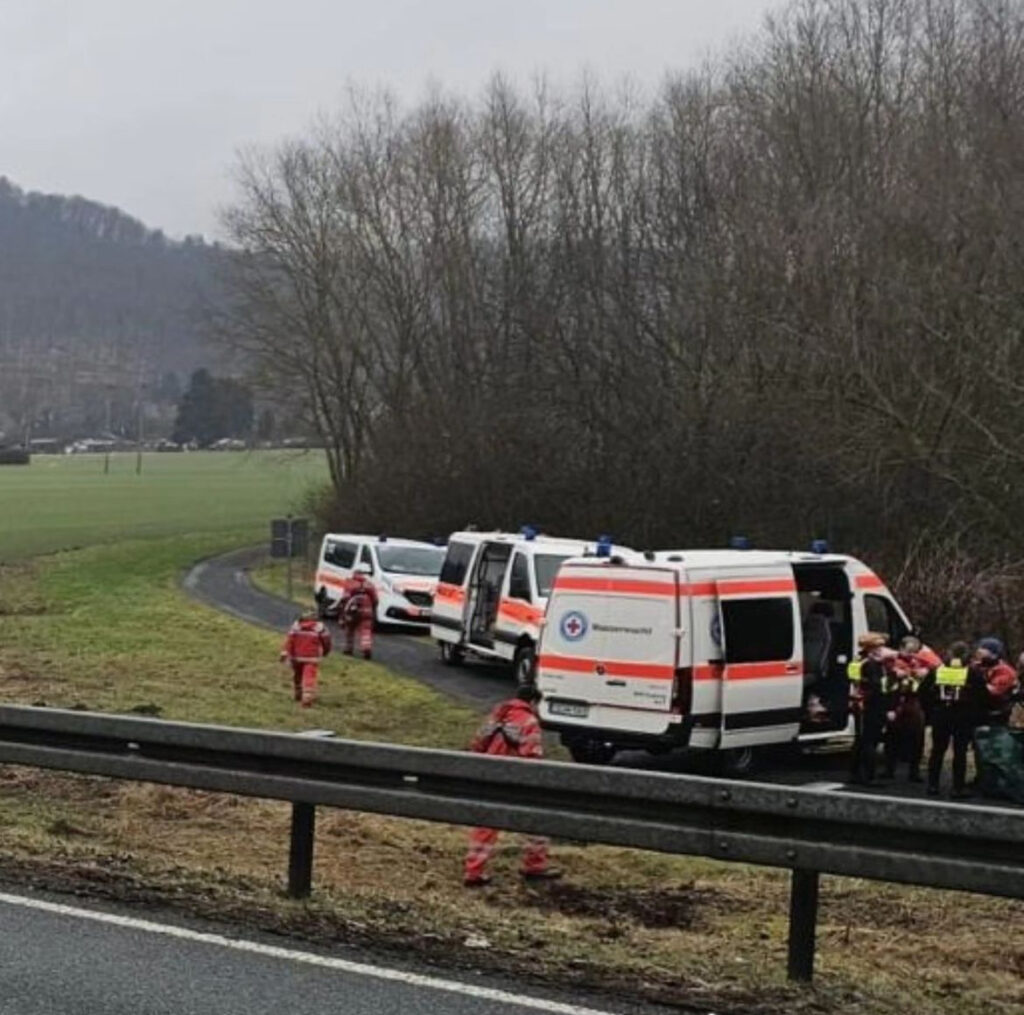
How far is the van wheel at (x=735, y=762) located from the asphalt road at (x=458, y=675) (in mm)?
310

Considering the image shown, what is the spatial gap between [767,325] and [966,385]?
6.51 meters

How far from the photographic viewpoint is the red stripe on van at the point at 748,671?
15.2 meters

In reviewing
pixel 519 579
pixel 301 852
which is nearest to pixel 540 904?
pixel 301 852

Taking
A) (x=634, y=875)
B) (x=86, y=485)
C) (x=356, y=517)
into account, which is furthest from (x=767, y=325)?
(x=86, y=485)

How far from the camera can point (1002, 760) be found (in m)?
14.6

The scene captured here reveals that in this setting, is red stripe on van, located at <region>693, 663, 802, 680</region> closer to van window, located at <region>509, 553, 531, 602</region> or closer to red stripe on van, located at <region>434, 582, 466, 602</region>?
van window, located at <region>509, 553, 531, 602</region>

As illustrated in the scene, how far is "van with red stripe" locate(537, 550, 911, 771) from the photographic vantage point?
595 inches

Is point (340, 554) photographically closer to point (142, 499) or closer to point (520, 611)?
point (520, 611)

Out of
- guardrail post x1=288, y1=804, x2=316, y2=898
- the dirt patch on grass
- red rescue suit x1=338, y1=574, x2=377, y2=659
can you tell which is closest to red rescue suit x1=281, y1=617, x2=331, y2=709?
red rescue suit x1=338, y1=574, x2=377, y2=659

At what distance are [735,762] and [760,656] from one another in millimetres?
1119

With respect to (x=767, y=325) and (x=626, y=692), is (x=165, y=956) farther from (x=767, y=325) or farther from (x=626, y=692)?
(x=767, y=325)

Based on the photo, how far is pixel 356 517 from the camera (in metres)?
47.9

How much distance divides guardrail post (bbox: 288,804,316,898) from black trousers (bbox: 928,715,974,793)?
9.28 meters

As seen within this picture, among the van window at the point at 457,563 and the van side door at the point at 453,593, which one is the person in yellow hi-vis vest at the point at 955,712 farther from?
the van window at the point at 457,563
